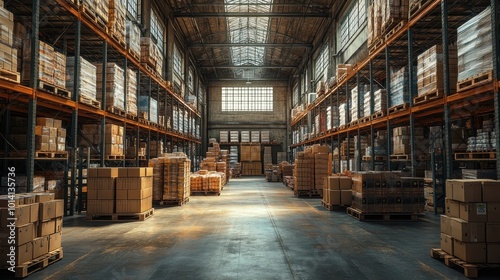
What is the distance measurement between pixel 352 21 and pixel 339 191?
1036 centimetres

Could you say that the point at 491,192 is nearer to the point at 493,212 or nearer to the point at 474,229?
the point at 493,212

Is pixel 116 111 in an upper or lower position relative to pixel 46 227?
upper

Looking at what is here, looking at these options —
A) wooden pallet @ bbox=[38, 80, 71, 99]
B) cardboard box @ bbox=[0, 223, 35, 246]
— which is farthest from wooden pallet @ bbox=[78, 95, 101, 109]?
cardboard box @ bbox=[0, 223, 35, 246]

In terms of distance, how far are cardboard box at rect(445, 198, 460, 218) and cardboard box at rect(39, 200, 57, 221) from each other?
17.5ft

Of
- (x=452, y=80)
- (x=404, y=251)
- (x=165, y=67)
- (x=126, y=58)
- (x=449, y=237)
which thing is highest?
(x=165, y=67)

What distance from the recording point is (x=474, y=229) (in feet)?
14.7

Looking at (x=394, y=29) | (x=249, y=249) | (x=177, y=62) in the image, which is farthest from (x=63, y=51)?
(x=177, y=62)

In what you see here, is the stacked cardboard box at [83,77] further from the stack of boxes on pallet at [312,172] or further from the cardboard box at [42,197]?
the stack of boxes on pallet at [312,172]

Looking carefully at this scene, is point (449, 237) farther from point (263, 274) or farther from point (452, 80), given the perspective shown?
point (452, 80)

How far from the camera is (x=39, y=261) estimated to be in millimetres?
4469

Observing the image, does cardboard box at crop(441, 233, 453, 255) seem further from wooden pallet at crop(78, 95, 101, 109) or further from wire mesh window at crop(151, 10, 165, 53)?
wire mesh window at crop(151, 10, 165, 53)

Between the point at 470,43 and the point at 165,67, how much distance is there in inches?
653

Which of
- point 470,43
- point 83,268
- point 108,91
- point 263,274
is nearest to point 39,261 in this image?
point 83,268

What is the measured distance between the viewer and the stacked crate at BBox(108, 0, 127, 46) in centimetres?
1031
